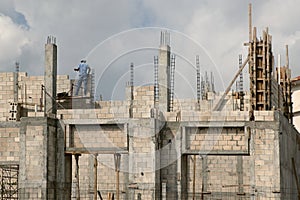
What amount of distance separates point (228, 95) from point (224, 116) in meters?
6.39

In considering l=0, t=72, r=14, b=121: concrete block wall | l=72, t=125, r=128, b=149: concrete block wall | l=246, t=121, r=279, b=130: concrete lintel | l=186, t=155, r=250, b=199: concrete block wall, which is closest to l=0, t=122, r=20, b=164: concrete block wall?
l=72, t=125, r=128, b=149: concrete block wall

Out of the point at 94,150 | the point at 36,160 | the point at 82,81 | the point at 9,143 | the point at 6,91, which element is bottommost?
the point at 36,160

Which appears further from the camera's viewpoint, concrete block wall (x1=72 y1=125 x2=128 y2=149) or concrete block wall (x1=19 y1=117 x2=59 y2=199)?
concrete block wall (x1=72 y1=125 x2=128 y2=149)

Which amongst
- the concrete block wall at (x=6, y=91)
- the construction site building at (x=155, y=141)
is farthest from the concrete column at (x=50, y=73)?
the concrete block wall at (x=6, y=91)

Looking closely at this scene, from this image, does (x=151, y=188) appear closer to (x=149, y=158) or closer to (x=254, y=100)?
(x=149, y=158)

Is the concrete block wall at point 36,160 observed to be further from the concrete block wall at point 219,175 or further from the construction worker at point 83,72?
the concrete block wall at point 219,175

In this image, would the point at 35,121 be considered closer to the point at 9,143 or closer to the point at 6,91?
the point at 9,143

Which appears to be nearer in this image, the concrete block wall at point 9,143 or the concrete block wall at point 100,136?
the concrete block wall at point 100,136

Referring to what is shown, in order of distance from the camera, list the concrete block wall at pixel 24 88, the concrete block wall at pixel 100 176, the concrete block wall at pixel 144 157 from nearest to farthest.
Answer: the concrete block wall at pixel 144 157, the concrete block wall at pixel 100 176, the concrete block wall at pixel 24 88

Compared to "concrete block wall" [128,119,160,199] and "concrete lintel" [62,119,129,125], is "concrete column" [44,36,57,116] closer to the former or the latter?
"concrete lintel" [62,119,129,125]

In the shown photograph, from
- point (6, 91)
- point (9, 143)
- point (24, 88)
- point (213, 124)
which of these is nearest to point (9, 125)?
point (9, 143)

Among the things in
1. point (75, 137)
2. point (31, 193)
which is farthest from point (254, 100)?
point (31, 193)

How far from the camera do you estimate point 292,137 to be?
77.9 feet

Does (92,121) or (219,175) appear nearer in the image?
(92,121)
